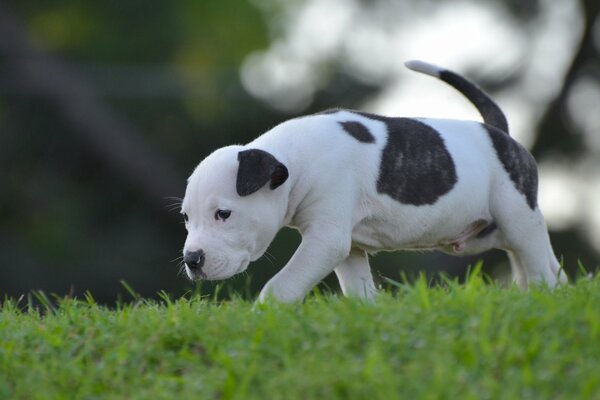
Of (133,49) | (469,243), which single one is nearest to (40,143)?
(133,49)

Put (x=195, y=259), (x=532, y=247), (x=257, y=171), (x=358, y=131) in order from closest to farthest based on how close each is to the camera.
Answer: (x=195, y=259), (x=257, y=171), (x=358, y=131), (x=532, y=247)

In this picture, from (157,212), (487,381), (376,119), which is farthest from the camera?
(157,212)

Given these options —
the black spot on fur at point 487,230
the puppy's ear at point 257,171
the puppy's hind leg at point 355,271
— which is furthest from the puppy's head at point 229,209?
the black spot on fur at point 487,230

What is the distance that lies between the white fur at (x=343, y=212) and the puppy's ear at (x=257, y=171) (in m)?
0.08

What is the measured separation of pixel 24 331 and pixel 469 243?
2786 mm

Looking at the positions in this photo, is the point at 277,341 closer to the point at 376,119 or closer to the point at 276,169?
the point at 276,169

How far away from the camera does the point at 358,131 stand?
8438 mm

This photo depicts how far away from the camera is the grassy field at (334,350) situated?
640cm

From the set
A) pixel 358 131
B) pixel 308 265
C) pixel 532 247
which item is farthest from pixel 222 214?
pixel 532 247

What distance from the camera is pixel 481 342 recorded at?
6680 millimetres

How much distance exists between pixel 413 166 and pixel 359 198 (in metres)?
0.41

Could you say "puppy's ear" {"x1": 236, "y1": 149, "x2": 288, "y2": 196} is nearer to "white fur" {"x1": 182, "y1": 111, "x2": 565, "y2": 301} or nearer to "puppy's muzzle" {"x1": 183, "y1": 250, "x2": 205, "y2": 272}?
"white fur" {"x1": 182, "y1": 111, "x2": 565, "y2": 301}

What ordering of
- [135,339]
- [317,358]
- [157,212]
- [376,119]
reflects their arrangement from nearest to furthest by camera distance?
1. [317,358]
2. [135,339]
3. [376,119]
4. [157,212]

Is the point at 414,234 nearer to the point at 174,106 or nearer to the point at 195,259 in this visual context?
the point at 195,259
